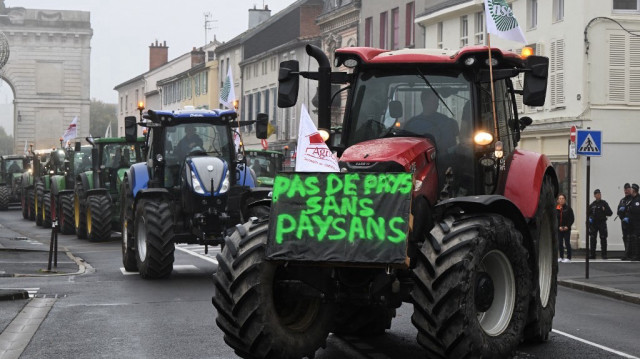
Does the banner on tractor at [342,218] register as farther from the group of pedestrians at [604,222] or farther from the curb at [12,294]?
the group of pedestrians at [604,222]

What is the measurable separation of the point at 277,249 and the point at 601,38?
26.9 meters

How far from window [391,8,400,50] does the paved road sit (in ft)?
103

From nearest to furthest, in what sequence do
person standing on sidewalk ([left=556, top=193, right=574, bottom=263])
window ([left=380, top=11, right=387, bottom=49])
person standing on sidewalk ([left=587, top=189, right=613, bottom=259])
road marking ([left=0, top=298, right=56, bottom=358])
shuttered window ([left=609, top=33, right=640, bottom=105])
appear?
1. road marking ([left=0, top=298, right=56, bottom=358])
2. person standing on sidewalk ([left=556, top=193, right=574, bottom=263])
3. person standing on sidewalk ([left=587, top=189, right=613, bottom=259])
4. shuttered window ([left=609, top=33, right=640, bottom=105])
5. window ([left=380, top=11, right=387, bottom=49])

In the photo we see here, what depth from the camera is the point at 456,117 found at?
10.9 meters

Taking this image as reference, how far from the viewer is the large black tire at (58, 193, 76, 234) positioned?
35500mm

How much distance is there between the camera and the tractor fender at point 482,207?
969cm

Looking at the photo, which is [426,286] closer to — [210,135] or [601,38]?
[210,135]

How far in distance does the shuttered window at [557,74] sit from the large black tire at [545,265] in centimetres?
2399

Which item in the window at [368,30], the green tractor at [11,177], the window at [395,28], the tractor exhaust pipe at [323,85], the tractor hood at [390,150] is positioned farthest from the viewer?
the green tractor at [11,177]

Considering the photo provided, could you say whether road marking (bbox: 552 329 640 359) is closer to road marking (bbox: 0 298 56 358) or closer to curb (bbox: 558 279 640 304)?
road marking (bbox: 0 298 56 358)

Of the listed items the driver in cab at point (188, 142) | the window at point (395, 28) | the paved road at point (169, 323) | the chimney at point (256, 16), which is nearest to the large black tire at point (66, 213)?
the paved road at point (169, 323)

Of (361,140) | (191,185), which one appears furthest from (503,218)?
(191,185)

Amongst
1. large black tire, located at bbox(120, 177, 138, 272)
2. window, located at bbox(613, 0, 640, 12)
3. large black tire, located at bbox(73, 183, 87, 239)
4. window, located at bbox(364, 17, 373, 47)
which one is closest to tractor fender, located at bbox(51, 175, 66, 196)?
large black tire, located at bbox(73, 183, 87, 239)

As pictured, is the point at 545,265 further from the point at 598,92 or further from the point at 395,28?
the point at 395,28
